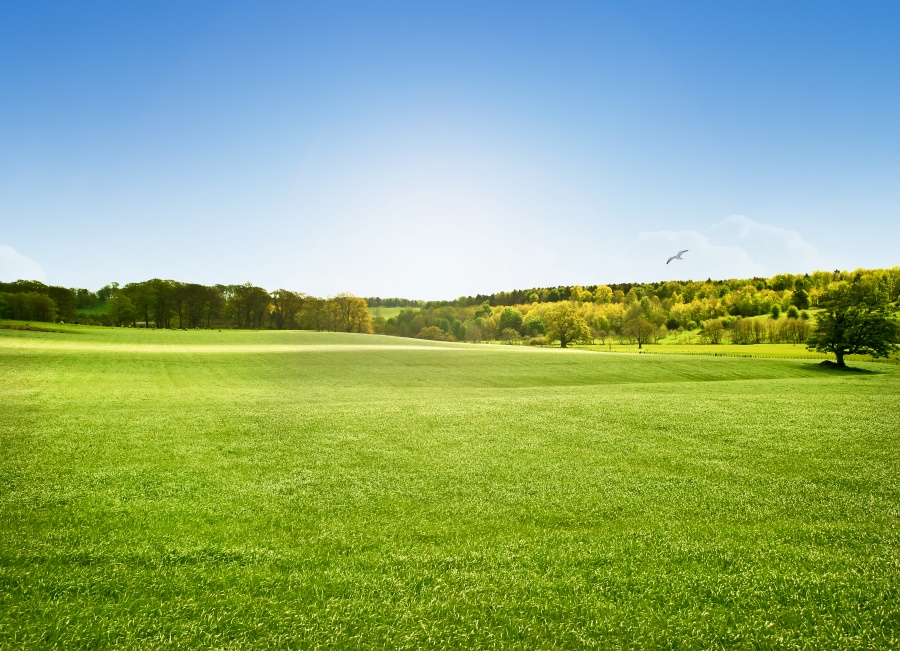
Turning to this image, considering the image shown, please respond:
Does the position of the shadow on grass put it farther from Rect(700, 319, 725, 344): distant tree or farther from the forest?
Rect(700, 319, 725, 344): distant tree

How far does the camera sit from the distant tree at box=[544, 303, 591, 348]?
3856 inches

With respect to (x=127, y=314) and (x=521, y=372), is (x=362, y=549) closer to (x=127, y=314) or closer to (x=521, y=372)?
(x=521, y=372)

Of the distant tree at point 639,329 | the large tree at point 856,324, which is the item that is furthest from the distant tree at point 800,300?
the large tree at point 856,324

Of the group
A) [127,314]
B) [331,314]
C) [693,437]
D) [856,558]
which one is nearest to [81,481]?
[856,558]

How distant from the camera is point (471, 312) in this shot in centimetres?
16425

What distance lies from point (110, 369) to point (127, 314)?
66.5 m

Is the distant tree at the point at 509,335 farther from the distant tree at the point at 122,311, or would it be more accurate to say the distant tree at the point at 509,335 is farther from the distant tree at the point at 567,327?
the distant tree at the point at 122,311

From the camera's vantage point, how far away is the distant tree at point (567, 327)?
97.9 m

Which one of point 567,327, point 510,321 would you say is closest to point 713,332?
point 567,327

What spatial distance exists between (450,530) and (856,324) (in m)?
58.2

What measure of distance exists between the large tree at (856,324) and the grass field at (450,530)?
38.5 metres

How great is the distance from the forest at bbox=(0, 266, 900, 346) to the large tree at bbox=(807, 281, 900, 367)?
43.5 ft

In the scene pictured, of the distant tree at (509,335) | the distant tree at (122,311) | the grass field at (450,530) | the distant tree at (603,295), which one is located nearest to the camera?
the grass field at (450,530)

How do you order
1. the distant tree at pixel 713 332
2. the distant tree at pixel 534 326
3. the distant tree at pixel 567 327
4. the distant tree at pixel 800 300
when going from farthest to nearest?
the distant tree at pixel 800 300 < the distant tree at pixel 534 326 < the distant tree at pixel 713 332 < the distant tree at pixel 567 327
